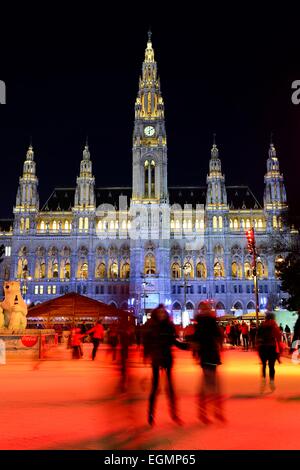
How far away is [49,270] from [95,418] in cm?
8712

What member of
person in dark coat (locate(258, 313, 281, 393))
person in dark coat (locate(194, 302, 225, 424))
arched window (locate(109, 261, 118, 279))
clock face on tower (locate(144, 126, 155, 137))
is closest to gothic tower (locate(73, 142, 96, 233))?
arched window (locate(109, 261, 118, 279))

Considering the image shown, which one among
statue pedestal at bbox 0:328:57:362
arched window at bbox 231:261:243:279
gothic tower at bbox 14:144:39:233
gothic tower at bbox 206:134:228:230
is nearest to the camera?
statue pedestal at bbox 0:328:57:362

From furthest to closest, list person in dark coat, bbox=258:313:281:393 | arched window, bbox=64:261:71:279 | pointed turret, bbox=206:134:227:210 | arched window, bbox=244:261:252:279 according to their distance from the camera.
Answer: pointed turret, bbox=206:134:227:210, arched window, bbox=64:261:71:279, arched window, bbox=244:261:252:279, person in dark coat, bbox=258:313:281:393

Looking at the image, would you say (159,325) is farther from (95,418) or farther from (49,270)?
(49,270)

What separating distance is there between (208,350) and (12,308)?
19773mm

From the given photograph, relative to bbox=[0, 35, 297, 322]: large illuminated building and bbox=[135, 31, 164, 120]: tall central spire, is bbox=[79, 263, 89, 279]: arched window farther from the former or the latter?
bbox=[135, 31, 164, 120]: tall central spire

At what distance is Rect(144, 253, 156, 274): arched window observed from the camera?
91.9m

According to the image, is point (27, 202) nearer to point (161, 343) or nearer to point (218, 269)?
point (218, 269)

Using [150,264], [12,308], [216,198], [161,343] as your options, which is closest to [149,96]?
[216,198]

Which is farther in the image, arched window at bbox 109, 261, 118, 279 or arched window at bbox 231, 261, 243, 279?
arched window at bbox 109, 261, 118, 279

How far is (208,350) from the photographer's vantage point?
9773mm

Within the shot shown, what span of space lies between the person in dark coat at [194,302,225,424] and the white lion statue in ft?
62.6

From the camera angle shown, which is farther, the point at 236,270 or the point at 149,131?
the point at 149,131

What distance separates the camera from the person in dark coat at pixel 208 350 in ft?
31.6
